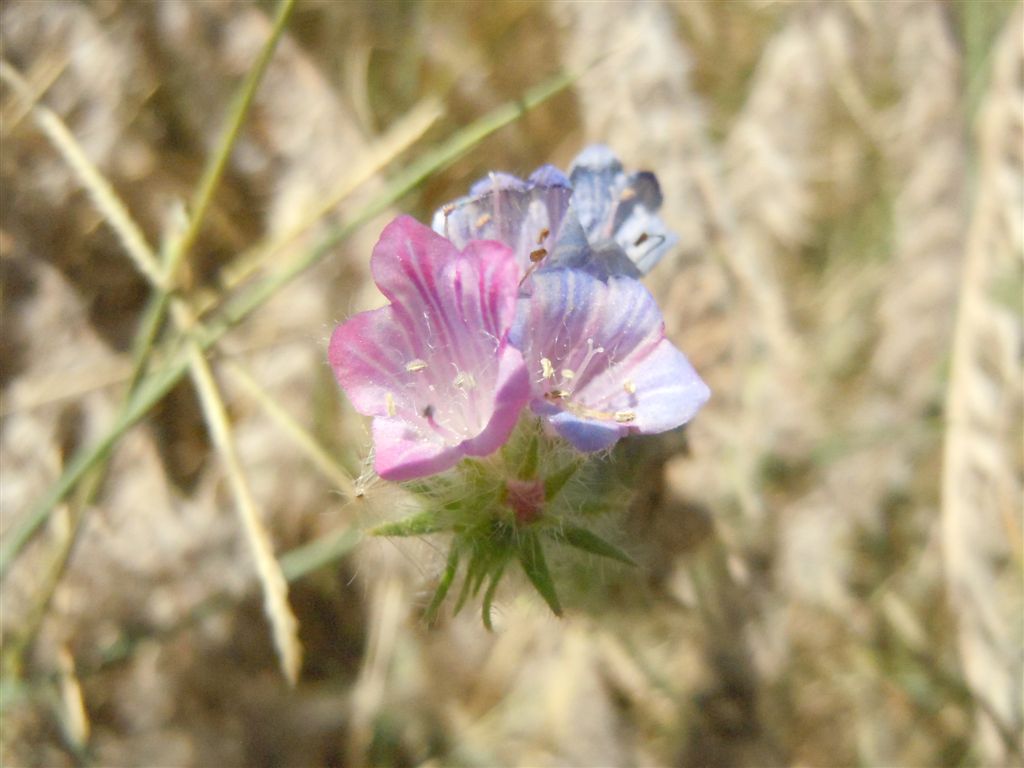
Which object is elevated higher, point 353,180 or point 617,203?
point 353,180

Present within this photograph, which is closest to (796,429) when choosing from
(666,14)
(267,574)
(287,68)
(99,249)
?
(666,14)

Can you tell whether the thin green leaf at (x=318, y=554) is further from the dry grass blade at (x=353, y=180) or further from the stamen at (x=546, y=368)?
the stamen at (x=546, y=368)

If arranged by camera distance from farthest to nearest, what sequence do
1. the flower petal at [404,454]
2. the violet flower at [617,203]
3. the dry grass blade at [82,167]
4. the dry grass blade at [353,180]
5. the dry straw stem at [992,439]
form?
the dry straw stem at [992,439] < the dry grass blade at [353,180] < the dry grass blade at [82,167] < the violet flower at [617,203] < the flower petal at [404,454]

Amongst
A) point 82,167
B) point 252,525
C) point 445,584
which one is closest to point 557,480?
point 445,584

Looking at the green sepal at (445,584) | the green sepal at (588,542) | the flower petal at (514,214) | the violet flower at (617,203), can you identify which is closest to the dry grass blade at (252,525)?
the green sepal at (445,584)

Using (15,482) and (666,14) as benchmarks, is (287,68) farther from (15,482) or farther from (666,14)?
(15,482)

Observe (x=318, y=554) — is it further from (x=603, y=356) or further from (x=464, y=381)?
(x=603, y=356)
